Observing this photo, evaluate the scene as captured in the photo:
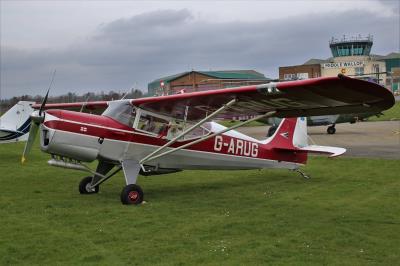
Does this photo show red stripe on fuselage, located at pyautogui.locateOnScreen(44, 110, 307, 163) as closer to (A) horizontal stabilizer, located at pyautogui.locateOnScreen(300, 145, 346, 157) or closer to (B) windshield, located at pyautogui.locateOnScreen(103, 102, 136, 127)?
(B) windshield, located at pyautogui.locateOnScreen(103, 102, 136, 127)

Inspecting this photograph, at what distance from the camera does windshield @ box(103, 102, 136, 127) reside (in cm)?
973

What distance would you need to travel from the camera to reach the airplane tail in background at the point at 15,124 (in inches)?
730

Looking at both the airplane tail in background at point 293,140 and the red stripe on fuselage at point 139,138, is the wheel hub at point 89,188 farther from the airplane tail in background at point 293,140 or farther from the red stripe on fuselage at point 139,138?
the airplane tail in background at point 293,140

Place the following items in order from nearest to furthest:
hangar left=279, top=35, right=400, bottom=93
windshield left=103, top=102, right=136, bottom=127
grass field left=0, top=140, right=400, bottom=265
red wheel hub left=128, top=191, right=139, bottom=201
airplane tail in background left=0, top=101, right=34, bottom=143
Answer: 1. grass field left=0, top=140, right=400, bottom=265
2. red wheel hub left=128, top=191, right=139, bottom=201
3. windshield left=103, top=102, right=136, bottom=127
4. airplane tail in background left=0, top=101, right=34, bottom=143
5. hangar left=279, top=35, right=400, bottom=93

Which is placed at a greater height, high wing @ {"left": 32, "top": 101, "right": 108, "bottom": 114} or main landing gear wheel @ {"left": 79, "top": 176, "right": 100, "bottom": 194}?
high wing @ {"left": 32, "top": 101, "right": 108, "bottom": 114}

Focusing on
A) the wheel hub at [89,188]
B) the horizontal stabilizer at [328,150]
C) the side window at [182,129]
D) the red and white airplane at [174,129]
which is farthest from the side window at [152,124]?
the horizontal stabilizer at [328,150]

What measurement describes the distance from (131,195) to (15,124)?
11.6 meters

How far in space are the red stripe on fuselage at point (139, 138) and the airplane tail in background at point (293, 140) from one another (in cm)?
13

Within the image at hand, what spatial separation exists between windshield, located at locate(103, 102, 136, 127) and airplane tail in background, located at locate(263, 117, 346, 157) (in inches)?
142

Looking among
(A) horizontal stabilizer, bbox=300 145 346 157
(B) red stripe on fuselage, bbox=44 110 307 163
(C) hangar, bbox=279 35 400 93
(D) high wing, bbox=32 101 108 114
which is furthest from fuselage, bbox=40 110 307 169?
(C) hangar, bbox=279 35 400 93

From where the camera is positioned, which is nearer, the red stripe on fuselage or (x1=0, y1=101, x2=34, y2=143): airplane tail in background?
the red stripe on fuselage

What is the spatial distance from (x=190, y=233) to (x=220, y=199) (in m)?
2.94

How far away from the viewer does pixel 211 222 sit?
7.39 m

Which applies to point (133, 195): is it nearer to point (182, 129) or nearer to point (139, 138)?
point (139, 138)
